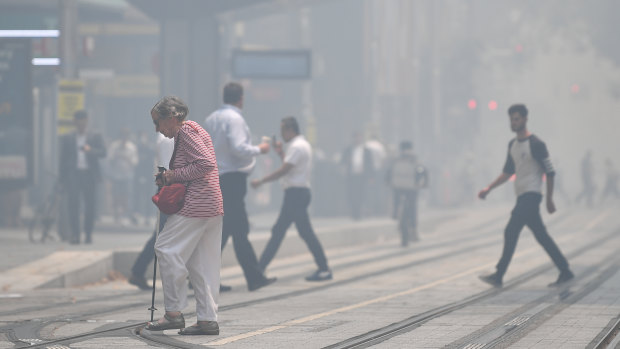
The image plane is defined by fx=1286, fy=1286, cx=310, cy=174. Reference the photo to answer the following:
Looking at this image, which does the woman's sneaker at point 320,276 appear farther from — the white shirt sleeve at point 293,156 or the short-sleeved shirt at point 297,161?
the white shirt sleeve at point 293,156

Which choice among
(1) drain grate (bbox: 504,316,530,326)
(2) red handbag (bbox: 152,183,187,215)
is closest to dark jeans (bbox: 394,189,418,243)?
(1) drain grate (bbox: 504,316,530,326)

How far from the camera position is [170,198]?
8156mm

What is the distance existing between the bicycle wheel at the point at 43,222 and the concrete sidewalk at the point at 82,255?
131mm

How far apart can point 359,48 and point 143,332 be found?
1208 inches

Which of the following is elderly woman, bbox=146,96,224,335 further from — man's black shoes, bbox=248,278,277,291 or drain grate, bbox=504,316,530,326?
man's black shoes, bbox=248,278,277,291

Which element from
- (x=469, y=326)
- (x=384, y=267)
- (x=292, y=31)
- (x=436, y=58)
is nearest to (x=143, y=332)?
(x=469, y=326)

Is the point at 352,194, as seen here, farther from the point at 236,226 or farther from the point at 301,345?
the point at 301,345

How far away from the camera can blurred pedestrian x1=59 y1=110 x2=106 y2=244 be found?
51.0 feet

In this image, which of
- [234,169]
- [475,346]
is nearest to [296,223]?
[234,169]

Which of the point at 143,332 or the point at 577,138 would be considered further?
the point at 577,138

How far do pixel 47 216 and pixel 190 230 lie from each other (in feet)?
28.0

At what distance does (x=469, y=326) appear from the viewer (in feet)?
29.1

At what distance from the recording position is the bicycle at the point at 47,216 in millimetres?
16281

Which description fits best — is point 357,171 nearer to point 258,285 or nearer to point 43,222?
point 43,222
